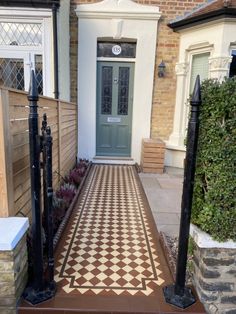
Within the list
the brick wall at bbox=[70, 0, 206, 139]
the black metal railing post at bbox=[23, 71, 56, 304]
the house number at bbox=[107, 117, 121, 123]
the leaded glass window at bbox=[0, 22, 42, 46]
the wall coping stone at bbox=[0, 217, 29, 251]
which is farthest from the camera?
the house number at bbox=[107, 117, 121, 123]

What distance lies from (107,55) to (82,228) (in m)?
4.47

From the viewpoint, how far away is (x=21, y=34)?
18.3ft

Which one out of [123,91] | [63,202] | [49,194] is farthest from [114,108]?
[49,194]

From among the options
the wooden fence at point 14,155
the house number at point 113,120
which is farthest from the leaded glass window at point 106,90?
the wooden fence at point 14,155

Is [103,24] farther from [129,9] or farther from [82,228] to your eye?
[82,228]

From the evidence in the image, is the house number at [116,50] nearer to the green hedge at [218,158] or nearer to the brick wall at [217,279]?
the green hedge at [218,158]

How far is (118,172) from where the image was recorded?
19.7ft

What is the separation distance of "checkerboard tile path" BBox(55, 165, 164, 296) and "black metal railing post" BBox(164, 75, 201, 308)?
8.9 inches

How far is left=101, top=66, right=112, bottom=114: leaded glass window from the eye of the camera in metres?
6.46

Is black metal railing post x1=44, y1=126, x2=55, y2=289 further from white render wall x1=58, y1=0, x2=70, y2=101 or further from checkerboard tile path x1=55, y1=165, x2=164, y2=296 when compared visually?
white render wall x1=58, y1=0, x2=70, y2=101

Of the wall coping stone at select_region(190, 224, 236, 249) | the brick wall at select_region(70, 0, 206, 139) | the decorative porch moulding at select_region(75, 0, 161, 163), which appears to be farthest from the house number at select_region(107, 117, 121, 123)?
the wall coping stone at select_region(190, 224, 236, 249)

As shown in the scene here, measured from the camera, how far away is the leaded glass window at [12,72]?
18.8ft

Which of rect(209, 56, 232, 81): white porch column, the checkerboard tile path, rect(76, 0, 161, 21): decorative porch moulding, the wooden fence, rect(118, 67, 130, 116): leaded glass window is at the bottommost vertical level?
the checkerboard tile path

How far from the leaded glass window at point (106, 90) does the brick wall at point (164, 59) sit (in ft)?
2.24
